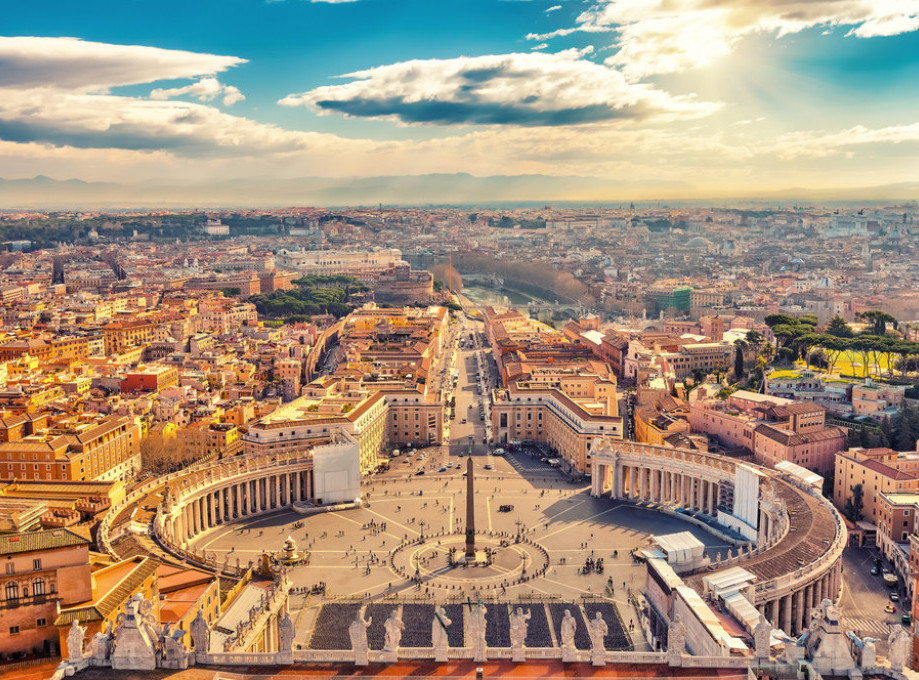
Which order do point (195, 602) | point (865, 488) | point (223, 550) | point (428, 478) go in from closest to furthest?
point (195, 602) < point (223, 550) < point (865, 488) < point (428, 478)

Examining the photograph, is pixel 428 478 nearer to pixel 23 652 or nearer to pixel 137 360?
pixel 23 652

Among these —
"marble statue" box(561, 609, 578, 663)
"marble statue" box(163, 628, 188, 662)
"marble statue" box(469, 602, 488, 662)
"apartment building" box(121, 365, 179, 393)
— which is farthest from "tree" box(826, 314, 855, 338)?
"marble statue" box(163, 628, 188, 662)

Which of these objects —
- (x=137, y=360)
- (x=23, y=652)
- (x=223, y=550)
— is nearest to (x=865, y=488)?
(x=223, y=550)

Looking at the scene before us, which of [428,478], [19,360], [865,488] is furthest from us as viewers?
[19,360]

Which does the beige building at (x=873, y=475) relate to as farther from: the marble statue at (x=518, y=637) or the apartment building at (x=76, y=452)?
the apartment building at (x=76, y=452)

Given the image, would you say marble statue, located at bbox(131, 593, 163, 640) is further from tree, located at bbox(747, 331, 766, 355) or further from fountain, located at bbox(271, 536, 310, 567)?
tree, located at bbox(747, 331, 766, 355)

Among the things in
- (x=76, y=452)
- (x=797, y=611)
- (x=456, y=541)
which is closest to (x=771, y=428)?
(x=797, y=611)
